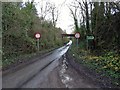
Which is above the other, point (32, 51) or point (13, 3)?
point (13, 3)

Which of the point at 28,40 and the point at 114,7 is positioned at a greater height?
the point at 114,7

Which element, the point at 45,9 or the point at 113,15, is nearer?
the point at 113,15

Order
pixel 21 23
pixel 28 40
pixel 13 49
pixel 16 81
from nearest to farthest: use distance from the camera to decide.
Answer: pixel 16 81
pixel 13 49
pixel 21 23
pixel 28 40

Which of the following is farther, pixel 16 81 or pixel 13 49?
pixel 13 49

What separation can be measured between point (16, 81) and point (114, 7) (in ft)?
41.4

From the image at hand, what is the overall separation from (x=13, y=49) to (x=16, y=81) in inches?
564

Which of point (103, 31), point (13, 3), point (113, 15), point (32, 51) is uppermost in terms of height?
point (13, 3)

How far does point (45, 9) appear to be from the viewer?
53312mm

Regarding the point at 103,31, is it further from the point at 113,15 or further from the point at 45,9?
the point at 45,9

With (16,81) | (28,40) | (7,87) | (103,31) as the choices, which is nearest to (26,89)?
(7,87)

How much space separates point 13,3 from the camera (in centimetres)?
2564

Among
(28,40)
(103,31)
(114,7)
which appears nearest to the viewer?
(114,7)

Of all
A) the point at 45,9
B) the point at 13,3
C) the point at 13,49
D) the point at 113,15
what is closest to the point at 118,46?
the point at 113,15

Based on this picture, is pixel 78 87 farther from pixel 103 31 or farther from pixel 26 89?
pixel 103 31
